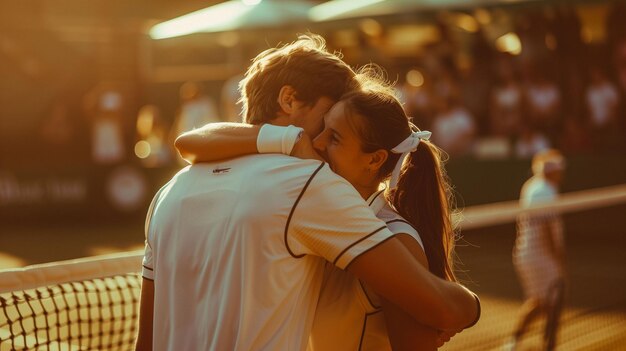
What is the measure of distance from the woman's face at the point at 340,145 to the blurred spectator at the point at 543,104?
44.6ft

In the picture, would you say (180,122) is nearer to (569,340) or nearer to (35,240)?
(35,240)

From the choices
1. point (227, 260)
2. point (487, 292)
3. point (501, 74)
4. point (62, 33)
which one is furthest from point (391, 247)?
point (62, 33)

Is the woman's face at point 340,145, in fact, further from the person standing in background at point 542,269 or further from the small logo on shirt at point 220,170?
the person standing in background at point 542,269

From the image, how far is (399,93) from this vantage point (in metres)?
14.3

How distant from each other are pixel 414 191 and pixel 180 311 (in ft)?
2.46

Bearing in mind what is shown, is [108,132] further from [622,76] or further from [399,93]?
[622,76]

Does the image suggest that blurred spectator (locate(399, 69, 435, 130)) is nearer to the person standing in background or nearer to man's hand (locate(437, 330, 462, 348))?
the person standing in background

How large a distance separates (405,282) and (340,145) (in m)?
0.46

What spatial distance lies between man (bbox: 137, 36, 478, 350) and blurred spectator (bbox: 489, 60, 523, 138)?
13826 millimetres

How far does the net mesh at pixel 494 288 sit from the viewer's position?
4277mm

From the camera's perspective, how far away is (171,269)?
8.88 ft

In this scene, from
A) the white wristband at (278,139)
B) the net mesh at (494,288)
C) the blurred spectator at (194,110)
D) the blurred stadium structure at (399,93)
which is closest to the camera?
the white wristband at (278,139)

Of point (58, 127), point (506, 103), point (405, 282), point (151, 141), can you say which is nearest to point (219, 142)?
point (405, 282)

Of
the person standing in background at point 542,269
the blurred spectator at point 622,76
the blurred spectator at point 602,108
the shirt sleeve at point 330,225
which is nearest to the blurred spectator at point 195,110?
the blurred spectator at point 602,108
